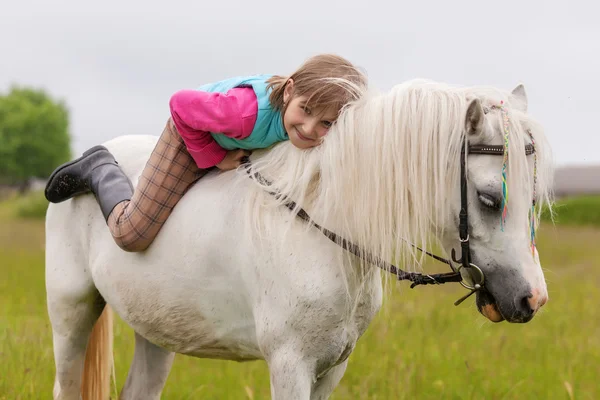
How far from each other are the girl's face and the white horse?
0.06 m

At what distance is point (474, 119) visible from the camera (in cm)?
250

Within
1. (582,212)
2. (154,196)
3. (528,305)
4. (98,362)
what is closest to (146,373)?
(98,362)

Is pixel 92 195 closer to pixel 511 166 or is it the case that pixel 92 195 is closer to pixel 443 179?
pixel 443 179

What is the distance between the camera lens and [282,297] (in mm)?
2766

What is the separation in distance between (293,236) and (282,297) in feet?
0.81

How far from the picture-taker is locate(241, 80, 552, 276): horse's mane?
254 centimetres

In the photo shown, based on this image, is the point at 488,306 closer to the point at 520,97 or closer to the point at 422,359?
the point at 520,97

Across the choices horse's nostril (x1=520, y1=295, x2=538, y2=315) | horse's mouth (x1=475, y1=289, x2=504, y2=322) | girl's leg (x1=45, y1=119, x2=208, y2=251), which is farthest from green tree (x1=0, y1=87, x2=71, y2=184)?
horse's nostril (x1=520, y1=295, x2=538, y2=315)

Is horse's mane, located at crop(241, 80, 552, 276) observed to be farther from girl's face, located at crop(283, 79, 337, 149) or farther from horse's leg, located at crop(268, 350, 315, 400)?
horse's leg, located at crop(268, 350, 315, 400)

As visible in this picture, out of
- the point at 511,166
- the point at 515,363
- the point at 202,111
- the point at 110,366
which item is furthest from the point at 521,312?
the point at 515,363

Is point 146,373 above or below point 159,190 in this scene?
below

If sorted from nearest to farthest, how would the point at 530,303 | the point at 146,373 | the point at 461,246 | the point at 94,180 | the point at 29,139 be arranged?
the point at 530,303
the point at 461,246
the point at 94,180
the point at 146,373
the point at 29,139

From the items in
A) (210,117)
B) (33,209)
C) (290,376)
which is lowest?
(33,209)

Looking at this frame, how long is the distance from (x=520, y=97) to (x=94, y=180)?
6.92ft
